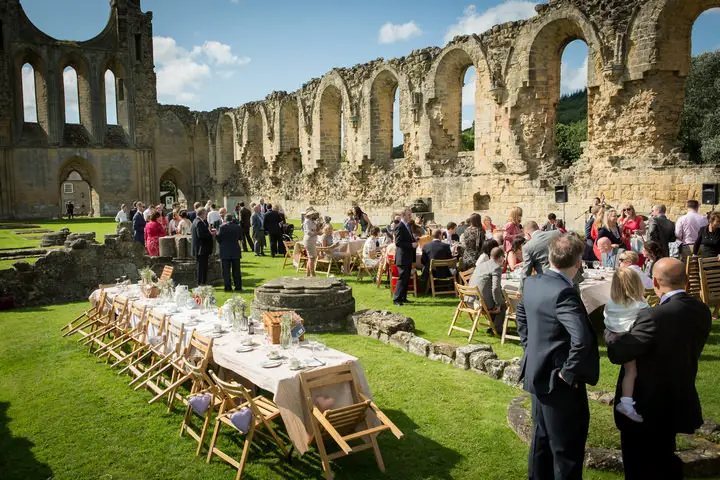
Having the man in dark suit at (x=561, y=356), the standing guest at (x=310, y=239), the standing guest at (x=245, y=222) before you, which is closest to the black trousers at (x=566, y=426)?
the man in dark suit at (x=561, y=356)

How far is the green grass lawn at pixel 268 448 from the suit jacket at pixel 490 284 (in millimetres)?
558

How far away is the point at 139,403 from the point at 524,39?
52.8 ft

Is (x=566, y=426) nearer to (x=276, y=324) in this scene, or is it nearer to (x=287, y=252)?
(x=276, y=324)

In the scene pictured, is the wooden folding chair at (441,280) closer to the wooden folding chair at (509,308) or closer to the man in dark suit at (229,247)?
the wooden folding chair at (509,308)

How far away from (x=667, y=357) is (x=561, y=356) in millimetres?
600

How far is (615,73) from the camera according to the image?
15.6 metres

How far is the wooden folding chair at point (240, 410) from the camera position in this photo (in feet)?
14.3

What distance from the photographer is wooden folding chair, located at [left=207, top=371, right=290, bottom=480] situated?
4371 mm

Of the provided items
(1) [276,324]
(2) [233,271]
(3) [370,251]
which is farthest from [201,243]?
(1) [276,324]

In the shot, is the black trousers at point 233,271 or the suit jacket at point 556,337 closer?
the suit jacket at point 556,337

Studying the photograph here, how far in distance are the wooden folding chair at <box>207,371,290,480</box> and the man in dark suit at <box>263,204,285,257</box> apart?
11.9m

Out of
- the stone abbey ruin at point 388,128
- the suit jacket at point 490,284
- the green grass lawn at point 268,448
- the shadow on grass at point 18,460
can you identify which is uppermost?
the stone abbey ruin at point 388,128

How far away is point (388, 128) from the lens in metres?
25.1

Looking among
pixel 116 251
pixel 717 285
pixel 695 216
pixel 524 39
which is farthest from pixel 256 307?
pixel 524 39
